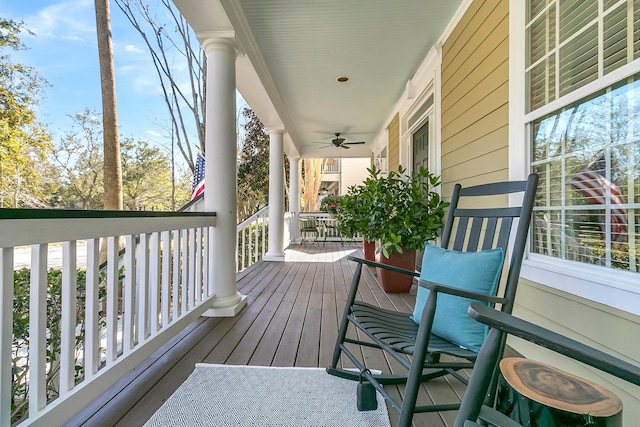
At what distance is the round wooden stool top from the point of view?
0.72 metres

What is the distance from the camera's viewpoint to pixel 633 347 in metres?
1.08

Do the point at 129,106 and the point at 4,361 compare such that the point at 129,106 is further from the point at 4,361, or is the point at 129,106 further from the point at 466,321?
the point at 466,321

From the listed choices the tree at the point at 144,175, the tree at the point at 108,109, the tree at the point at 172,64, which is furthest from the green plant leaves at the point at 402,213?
the tree at the point at 144,175

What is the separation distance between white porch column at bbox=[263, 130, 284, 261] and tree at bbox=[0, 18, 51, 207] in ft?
14.0

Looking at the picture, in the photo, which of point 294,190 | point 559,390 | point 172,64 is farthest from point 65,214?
point 172,64

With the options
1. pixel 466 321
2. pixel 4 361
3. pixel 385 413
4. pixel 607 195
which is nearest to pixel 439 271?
pixel 466 321

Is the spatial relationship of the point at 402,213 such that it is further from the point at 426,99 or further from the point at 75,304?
the point at 75,304

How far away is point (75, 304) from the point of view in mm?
1175

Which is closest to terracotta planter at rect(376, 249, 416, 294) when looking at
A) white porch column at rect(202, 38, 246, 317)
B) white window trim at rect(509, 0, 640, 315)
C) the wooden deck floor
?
the wooden deck floor

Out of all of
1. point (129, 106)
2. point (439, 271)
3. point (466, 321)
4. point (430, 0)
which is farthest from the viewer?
point (129, 106)

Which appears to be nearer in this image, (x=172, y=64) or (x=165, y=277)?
(x=165, y=277)

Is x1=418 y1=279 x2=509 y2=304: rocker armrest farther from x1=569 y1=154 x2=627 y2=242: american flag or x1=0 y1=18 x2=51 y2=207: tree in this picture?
x1=0 y1=18 x2=51 y2=207: tree

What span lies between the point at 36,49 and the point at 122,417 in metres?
7.23

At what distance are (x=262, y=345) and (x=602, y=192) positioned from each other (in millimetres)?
1959
